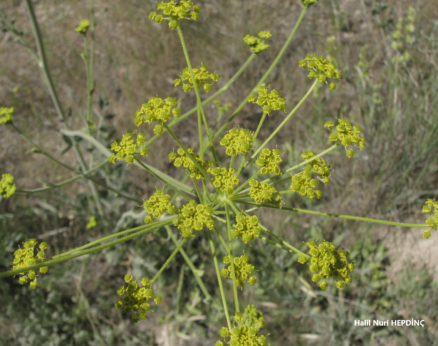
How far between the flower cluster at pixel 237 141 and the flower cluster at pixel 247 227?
46 centimetres

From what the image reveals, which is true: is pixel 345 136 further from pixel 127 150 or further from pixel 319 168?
pixel 127 150

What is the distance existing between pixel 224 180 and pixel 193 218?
13.6 inches

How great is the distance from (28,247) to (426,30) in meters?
6.70

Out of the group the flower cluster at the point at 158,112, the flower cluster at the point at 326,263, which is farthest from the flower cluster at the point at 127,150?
the flower cluster at the point at 326,263

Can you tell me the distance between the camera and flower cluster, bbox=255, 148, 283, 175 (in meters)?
2.15

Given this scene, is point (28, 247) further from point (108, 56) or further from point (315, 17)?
point (315, 17)

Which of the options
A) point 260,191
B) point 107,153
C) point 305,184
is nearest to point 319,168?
point 305,184

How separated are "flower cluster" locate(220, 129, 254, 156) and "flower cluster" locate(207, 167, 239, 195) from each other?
0.14 m

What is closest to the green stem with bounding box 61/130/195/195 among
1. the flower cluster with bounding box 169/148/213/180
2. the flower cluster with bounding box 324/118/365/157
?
the flower cluster with bounding box 169/148/213/180

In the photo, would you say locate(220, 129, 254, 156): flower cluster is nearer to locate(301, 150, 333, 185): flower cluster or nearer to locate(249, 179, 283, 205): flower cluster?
locate(249, 179, 283, 205): flower cluster

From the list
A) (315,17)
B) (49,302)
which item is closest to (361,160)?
A: (315,17)

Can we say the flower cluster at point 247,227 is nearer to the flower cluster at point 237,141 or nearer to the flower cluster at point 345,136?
the flower cluster at point 237,141

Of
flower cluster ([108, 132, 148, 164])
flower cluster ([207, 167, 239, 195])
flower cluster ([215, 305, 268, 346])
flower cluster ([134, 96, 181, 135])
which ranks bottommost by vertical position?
flower cluster ([215, 305, 268, 346])

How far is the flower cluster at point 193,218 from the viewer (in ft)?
6.44
